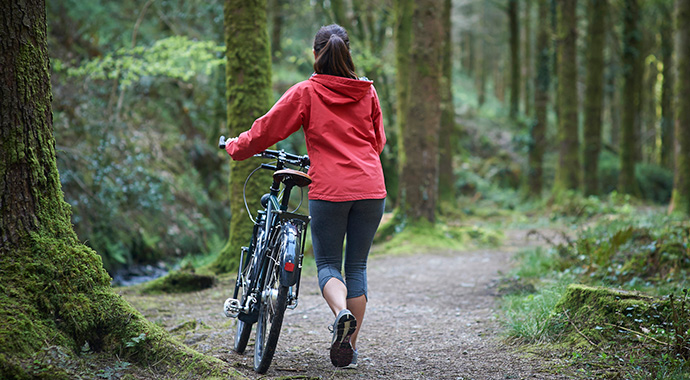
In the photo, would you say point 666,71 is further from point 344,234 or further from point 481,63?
point 344,234

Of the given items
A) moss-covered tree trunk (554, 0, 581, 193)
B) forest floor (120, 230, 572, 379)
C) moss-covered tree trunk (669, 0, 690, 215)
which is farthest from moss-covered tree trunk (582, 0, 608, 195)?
forest floor (120, 230, 572, 379)

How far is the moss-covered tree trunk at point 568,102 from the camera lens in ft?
53.7

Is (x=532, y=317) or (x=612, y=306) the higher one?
(x=612, y=306)

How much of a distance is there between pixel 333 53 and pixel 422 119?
715 cm

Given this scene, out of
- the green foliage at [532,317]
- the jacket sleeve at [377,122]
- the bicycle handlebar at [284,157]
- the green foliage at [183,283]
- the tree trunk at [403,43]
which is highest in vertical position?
the tree trunk at [403,43]

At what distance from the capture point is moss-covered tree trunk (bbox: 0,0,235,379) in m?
2.93

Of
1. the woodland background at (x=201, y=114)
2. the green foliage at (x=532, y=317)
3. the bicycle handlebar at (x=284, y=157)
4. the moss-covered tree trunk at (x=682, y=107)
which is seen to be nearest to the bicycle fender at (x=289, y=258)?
the bicycle handlebar at (x=284, y=157)

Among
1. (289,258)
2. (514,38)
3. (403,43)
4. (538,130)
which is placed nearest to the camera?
(289,258)

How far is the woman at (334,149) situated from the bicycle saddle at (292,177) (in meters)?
0.07

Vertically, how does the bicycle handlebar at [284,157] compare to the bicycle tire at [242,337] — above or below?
above

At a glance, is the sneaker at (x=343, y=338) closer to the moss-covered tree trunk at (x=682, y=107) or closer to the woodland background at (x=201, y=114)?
the woodland background at (x=201, y=114)

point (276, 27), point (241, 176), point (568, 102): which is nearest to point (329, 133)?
point (241, 176)

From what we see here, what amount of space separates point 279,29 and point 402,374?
17865 mm

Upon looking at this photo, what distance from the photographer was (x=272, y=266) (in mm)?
3703
